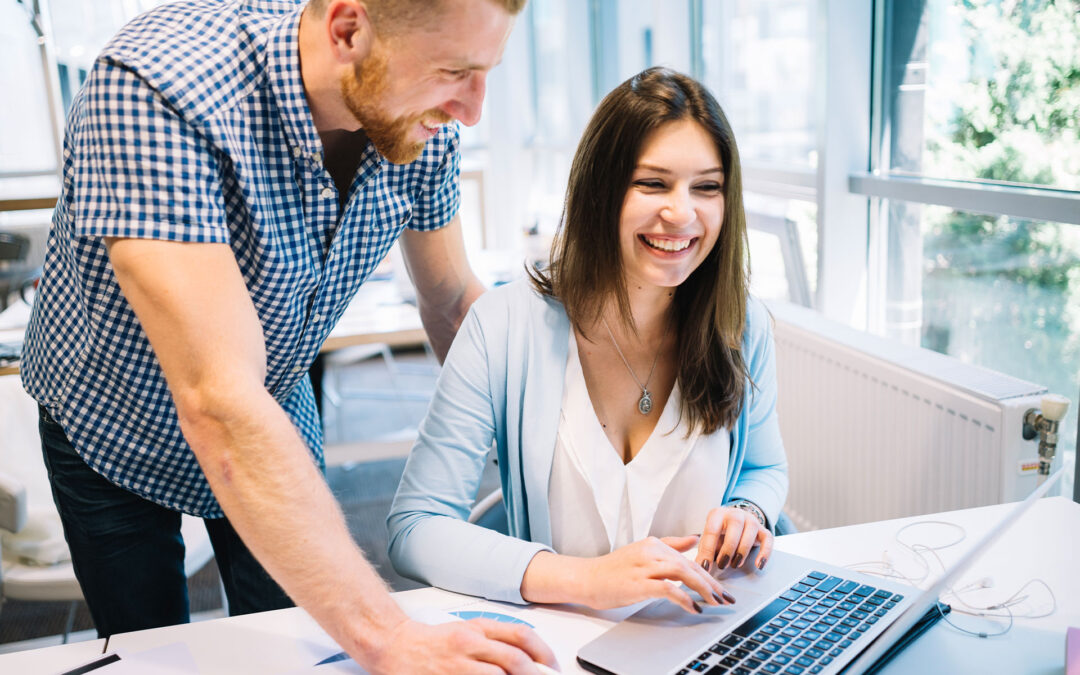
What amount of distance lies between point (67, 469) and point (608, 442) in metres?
0.74

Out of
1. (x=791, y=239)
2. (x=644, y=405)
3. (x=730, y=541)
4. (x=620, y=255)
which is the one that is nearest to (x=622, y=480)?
(x=644, y=405)

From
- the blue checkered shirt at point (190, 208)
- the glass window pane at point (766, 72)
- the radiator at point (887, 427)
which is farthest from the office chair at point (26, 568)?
the glass window pane at point (766, 72)

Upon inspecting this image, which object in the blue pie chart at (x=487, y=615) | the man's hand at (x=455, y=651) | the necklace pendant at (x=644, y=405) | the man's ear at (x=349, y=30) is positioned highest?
the man's ear at (x=349, y=30)

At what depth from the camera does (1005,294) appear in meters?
2.04

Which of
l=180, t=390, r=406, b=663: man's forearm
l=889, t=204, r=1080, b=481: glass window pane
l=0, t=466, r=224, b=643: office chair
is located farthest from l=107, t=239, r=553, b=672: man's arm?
l=889, t=204, r=1080, b=481: glass window pane

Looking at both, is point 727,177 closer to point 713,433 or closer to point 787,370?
point 713,433

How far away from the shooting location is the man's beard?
944 mm

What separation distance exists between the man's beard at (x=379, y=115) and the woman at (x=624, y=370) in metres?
0.36

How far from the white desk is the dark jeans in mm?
263

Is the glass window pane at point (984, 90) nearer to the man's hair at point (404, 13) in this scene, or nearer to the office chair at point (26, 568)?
the man's hair at point (404, 13)

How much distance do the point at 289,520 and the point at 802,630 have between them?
52cm

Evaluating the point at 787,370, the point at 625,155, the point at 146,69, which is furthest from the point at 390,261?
the point at 146,69

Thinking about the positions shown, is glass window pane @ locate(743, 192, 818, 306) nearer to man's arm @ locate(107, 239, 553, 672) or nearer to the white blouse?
the white blouse

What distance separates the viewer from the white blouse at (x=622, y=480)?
128 centimetres
